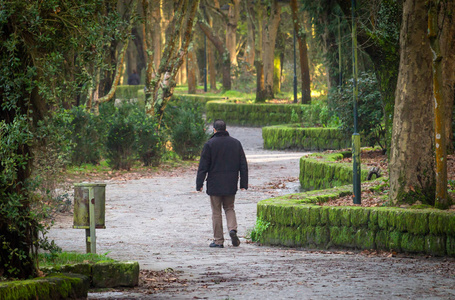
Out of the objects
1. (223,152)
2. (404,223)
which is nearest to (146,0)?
(223,152)

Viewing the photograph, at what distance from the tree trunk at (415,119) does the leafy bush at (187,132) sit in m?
12.8

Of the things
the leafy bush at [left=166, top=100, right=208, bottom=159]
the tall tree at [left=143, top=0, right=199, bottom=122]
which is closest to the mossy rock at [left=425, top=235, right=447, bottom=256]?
the leafy bush at [left=166, top=100, right=208, bottom=159]

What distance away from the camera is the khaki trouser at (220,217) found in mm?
10594

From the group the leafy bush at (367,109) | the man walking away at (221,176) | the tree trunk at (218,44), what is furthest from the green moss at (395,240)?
the tree trunk at (218,44)

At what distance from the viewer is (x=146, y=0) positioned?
22.2 meters

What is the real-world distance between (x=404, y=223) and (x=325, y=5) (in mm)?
15761

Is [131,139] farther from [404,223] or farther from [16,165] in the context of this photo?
[16,165]

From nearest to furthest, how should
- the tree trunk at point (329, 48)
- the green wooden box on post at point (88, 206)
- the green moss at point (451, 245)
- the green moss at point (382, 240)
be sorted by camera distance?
Answer: the green wooden box on post at point (88, 206) → the green moss at point (451, 245) → the green moss at point (382, 240) → the tree trunk at point (329, 48)

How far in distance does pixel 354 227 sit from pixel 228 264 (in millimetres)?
2184

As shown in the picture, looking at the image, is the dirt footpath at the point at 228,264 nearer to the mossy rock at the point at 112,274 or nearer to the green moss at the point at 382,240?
the mossy rock at the point at 112,274

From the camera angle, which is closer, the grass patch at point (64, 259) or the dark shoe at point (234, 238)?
the grass patch at point (64, 259)

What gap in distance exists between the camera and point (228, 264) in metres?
8.38

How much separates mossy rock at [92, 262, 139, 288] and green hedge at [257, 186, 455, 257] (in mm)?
3633

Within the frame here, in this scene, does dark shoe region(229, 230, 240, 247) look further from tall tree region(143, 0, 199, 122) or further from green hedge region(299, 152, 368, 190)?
tall tree region(143, 0, 199, 122)
